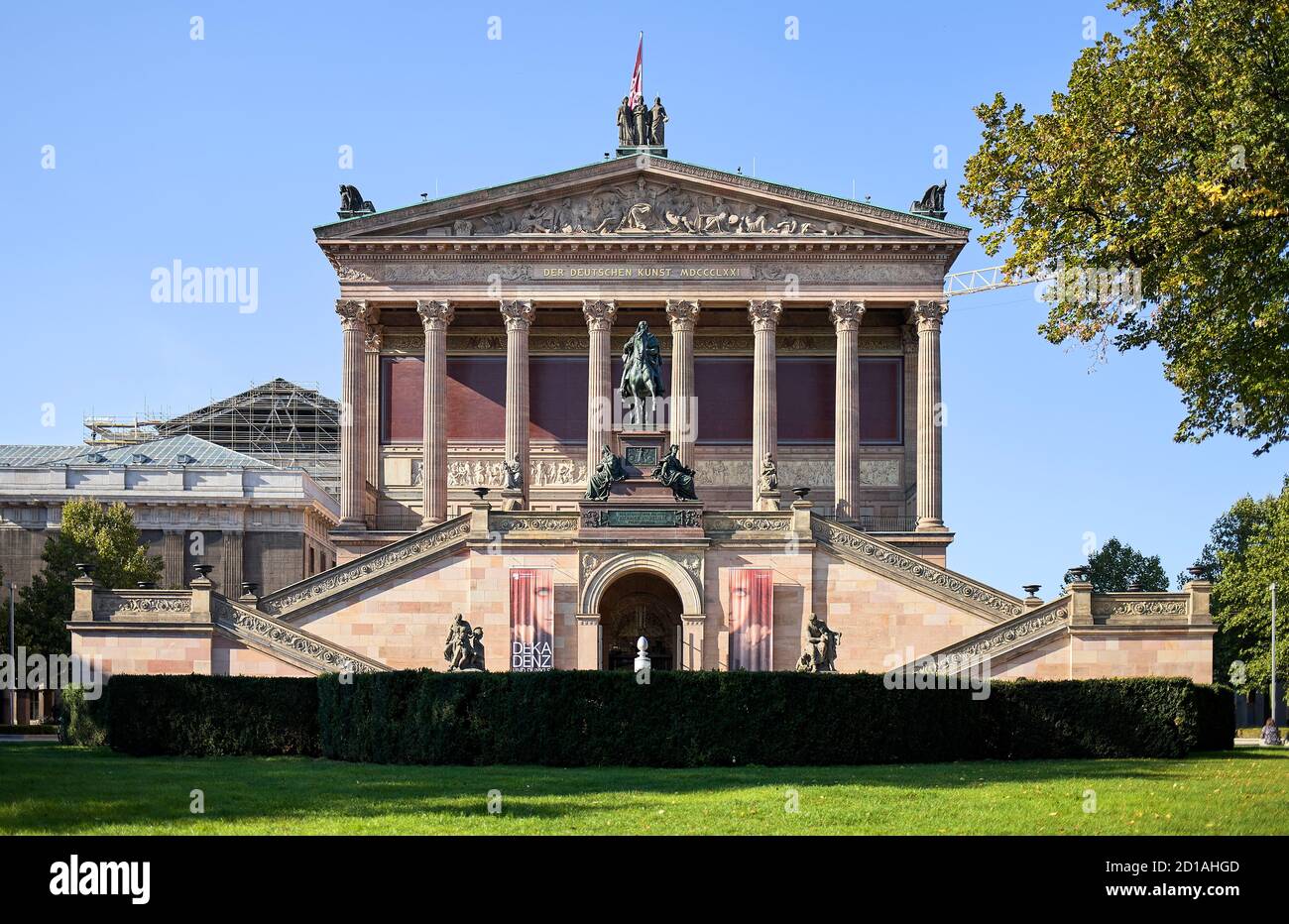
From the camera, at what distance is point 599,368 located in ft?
237

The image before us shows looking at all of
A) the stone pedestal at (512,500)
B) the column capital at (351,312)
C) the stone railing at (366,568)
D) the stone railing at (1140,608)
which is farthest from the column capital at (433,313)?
the stone railing at (1140,608)

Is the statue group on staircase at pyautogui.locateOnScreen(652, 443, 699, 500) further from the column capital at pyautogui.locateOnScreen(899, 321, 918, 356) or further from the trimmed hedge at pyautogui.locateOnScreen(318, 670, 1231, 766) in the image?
the column capital at pyautogui.locateOnScreen(899, 321, 918, 356)

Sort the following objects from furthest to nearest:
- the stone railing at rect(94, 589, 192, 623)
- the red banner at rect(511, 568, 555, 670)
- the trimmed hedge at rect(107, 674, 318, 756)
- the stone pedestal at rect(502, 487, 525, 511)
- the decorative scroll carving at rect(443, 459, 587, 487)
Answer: the decorative scroll carving at rect(443, 459, 587, 487) < the stone pedestal at rect(502, 487, 525, 511) < the red banner at rect(511, 568, 555, 670) < the stone railing at rect(94, 589, 192, 623) < the trimmed hedge at rect(107, 674, 318, 756)

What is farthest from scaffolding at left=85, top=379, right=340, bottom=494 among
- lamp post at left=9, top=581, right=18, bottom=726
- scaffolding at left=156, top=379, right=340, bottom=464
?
lamp post at left=9, top=581, right=18, bottom=726

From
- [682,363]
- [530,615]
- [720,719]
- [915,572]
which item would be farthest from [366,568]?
[720,719]

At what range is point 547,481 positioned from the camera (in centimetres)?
7538

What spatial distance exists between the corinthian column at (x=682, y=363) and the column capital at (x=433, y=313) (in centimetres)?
986

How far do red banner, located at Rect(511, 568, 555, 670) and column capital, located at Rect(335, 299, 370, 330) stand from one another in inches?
834

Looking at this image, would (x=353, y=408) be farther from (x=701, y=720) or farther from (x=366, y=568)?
(x=701, y=720)

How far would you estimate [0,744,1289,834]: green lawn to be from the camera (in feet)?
77.1
